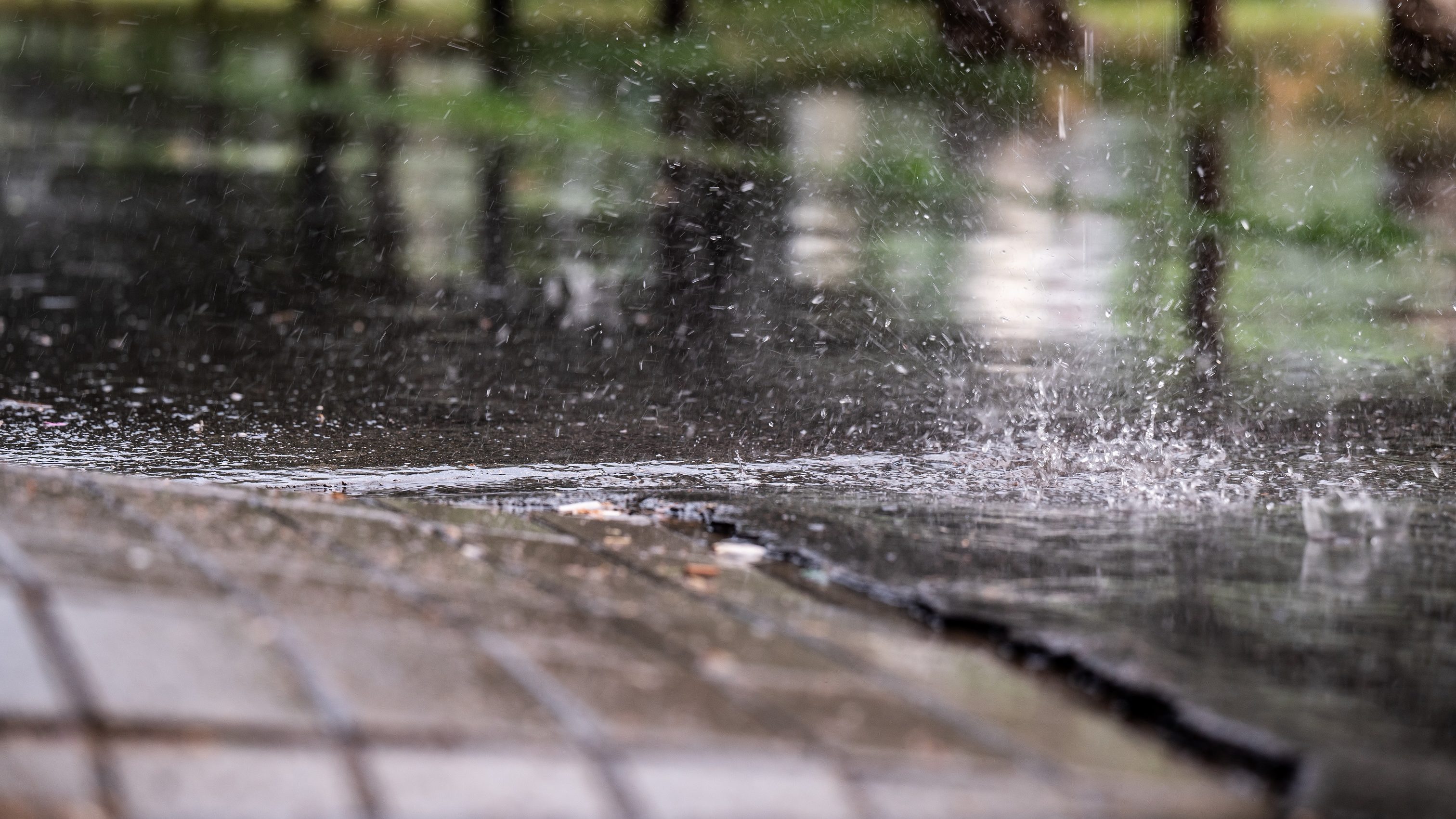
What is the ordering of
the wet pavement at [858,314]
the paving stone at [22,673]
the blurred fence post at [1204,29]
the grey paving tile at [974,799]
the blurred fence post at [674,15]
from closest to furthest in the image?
the paving stone at [22,673], the grey paving tile at [974,799], the wet pavement at [858,314], the blurred fence post at [1204,29], the blurred fence post at [674,15]

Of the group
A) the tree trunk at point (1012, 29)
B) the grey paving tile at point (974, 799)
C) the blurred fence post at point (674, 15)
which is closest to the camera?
the grey paving tile at point (974, 799)

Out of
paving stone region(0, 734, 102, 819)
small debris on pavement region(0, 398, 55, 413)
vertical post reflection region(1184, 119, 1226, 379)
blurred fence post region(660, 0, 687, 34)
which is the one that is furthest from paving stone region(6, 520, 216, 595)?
blurred fence post region(660, 0, 687, 34)

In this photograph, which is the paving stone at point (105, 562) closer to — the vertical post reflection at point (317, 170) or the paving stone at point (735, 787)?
the paving stone at point (735, 787)

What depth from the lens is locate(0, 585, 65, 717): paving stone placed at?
1747mm

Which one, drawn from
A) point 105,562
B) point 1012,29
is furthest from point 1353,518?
point 1012,29

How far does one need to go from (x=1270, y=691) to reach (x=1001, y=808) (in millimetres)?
739

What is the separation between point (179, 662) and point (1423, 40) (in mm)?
11983

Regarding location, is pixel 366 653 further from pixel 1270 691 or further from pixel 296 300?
pixel 296 300

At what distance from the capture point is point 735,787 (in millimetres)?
1880

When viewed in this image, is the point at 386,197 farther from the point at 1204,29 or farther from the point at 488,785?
the point at 488,785

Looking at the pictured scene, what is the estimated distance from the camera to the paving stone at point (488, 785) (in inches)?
69.3

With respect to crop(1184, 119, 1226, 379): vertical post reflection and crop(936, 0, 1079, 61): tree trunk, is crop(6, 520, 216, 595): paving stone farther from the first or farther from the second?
crop(936, 0, 1079, 61): tree trunk

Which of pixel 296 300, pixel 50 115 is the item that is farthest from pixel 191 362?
pixel 50 115

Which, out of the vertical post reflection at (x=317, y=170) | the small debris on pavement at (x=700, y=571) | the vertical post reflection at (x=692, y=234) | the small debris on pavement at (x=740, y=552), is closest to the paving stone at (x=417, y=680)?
the small debris on pavement at (x=700, y=571)
